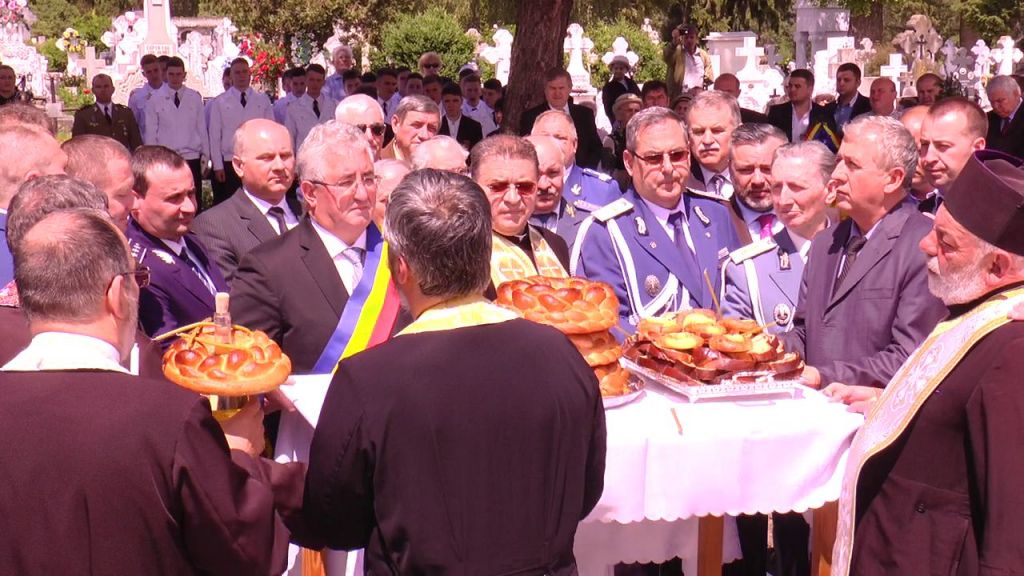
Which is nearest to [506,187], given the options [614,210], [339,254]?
[614,210]

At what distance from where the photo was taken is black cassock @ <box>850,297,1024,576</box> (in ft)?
9.02

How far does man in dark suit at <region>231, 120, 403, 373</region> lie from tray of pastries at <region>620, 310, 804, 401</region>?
927 mm

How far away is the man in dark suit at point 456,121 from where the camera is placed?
1384cm

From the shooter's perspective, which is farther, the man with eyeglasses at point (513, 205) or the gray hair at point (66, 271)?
the man with eyeglasses at point (513, 205)

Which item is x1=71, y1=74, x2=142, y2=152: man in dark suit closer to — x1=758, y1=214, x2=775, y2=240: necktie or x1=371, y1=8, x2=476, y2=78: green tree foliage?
x1=758, y1=214, x2=775, y2=240: necktie

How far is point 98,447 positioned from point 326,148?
239 centimetres

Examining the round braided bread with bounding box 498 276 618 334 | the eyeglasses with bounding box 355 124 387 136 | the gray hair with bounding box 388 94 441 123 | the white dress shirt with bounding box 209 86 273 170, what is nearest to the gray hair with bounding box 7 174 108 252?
the round braided bread with bounding box 498 276 618 334

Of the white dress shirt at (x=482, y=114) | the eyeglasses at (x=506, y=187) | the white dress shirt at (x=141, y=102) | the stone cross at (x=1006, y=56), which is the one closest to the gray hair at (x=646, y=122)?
the eyeglasses at (x=506, y=187)

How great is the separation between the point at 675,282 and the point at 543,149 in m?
1.35

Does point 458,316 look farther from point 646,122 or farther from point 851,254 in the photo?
point 646,122

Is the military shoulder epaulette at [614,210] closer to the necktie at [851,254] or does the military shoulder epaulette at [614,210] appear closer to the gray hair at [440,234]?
the necktie at [851,254]

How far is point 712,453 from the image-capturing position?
12.4 ft

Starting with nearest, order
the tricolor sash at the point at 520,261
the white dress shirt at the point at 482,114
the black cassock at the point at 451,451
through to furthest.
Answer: the black cassock at the point at 451,451
the tricolor sash at the point at 520,261
the white dress shirt at the point at 482,114

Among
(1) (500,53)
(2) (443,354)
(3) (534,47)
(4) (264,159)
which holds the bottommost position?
(2) (443,354)
